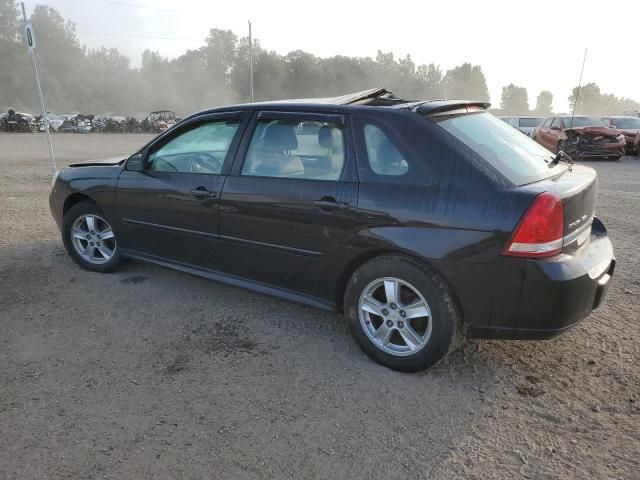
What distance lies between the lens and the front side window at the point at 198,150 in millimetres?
3850

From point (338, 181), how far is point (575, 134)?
1585cm

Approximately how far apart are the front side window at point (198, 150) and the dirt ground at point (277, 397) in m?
1.11

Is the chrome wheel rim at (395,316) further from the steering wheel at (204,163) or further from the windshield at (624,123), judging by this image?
the windshield at (624,123)

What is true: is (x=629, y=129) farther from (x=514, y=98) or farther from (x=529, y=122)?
(x=514, y=98)

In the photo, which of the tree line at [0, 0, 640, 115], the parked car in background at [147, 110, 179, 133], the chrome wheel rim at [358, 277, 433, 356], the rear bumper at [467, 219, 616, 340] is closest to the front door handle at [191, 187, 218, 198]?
the chrome wheel rim at [358, 277, 433, 356]

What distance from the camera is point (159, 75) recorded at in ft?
301

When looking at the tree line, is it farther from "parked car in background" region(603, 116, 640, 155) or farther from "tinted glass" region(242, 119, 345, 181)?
"tinted glass" region(242, 119, 345, 181)

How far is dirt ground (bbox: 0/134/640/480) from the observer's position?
2.34m

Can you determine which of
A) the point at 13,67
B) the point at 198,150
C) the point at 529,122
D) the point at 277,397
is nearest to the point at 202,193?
the point at 198,150

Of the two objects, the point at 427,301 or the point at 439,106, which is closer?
the point at 427,301

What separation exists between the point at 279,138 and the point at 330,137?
449 mm

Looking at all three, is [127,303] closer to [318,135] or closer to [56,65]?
[318,135]

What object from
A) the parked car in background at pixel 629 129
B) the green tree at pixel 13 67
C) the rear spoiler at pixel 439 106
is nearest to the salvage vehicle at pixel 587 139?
the parked car in background at pixel 629 129

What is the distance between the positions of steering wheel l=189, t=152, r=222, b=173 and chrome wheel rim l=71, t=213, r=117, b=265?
122cm
